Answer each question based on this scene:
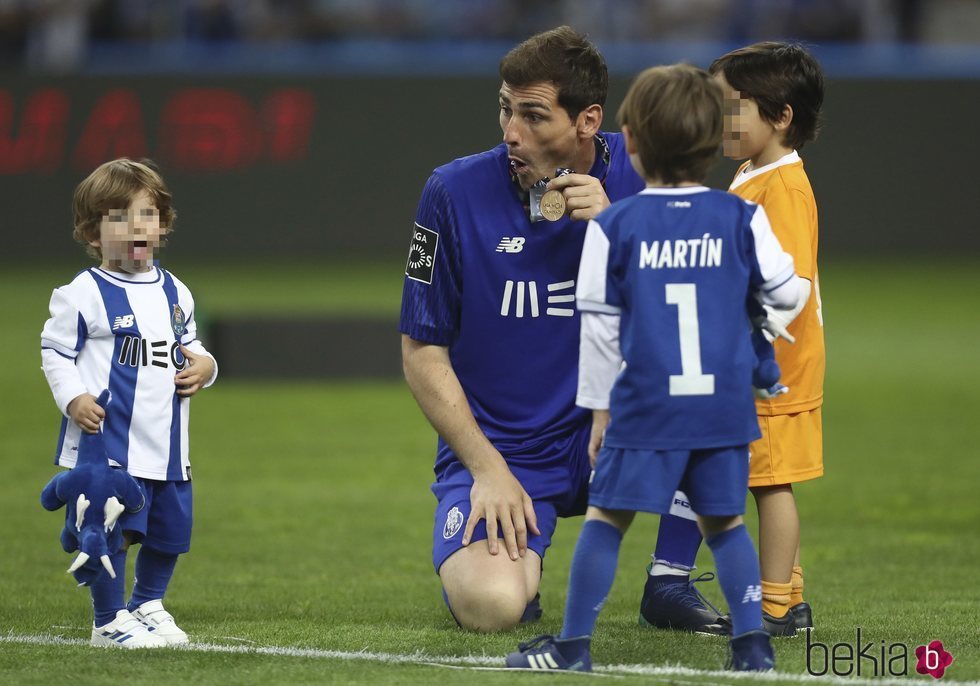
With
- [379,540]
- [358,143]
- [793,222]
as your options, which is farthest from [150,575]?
[358,143]

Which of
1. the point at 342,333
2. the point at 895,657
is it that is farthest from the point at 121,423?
the point at 342,333

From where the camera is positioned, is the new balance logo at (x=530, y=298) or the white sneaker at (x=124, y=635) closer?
the white sneaker at (x=124, y=635)

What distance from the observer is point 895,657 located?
415 cm

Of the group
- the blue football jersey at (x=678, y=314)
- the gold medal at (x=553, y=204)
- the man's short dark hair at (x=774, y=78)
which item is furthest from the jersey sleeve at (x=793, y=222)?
the blue football jersey at (x=678, y=314)

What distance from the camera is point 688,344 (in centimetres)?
385

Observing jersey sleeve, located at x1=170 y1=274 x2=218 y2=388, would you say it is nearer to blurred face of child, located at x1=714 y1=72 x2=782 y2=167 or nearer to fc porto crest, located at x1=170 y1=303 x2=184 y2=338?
fc porto crest, located at x1=170 y1=303 x2=184 y2=338

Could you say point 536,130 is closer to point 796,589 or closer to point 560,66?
point 560,66

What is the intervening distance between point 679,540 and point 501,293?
3.34 feet

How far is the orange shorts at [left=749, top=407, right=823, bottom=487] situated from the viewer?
15.2 feet

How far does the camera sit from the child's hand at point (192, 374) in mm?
4590

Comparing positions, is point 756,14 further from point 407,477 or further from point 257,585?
point 257,585

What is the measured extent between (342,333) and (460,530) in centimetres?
727

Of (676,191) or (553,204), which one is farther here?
(553,204)

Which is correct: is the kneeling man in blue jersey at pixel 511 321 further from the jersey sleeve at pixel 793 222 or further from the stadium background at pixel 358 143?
the stadium background at pixel 358 143
